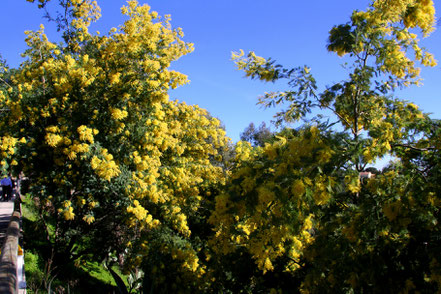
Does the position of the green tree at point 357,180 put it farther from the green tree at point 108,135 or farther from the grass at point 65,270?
the grass at point 65,270

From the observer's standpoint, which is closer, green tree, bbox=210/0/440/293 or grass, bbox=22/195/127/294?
green tree, bbox=210/0/440/293

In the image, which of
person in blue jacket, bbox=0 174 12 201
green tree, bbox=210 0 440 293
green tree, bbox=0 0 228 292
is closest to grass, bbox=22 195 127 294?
green tree, bbox=0 0 228 292

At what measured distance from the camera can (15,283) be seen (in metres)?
2.98

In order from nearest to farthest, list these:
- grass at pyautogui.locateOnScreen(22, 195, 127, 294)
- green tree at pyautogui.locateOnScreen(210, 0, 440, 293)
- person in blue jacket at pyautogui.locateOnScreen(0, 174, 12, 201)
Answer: green tree at pyautogui.locateOnScreen(210, 0, 440, 293) < grass at pyautogui.locateOnScreen(22, 195, 127, 294) < person in blue jacket at pyautogui.locateOnScreen(0, 174, 12, 201)

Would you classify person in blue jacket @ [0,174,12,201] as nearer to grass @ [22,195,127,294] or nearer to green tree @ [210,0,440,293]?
grass @ [22,195,127,294]

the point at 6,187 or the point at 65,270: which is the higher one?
Result: the point at 6,187

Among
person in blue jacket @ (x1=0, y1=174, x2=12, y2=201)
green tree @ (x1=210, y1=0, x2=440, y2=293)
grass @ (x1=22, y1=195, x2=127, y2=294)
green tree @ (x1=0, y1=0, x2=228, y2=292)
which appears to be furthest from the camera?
person in blue jacket @ (x1=0, y1=174, x2=12, y2=201)

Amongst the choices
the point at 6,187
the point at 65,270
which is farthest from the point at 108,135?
the point at 6,187

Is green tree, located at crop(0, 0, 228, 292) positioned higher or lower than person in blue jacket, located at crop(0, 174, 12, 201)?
lower

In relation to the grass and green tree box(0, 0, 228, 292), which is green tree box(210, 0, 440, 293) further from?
the grass

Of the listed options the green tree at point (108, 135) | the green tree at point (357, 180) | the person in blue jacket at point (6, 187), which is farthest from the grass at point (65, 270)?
the green tree at point (357, 180)

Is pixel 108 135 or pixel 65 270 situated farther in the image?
pixel 65 270

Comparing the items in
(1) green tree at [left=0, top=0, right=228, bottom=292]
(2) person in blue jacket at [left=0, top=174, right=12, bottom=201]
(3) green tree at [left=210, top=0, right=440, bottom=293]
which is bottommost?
(3) green tree at [left=210, top=0, right=440, bottom=293]

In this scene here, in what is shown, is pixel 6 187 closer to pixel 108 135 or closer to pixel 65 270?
pixel 65 270
